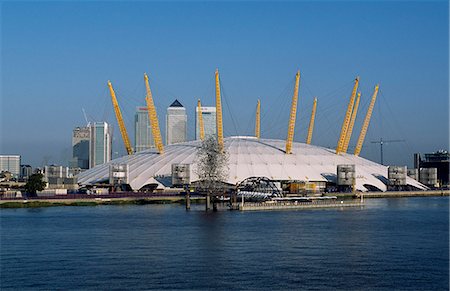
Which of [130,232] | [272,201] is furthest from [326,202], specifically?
[130,232]

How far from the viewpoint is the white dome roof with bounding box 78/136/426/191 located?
98812mm

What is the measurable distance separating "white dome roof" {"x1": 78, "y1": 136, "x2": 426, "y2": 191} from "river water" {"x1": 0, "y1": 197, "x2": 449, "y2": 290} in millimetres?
36538

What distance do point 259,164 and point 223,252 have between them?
61.8 meters

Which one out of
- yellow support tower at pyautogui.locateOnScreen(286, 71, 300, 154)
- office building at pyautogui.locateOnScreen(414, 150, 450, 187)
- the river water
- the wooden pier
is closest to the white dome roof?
yellow support tower at pyautogui.locateOnScreen(286, 71, 300, 154)

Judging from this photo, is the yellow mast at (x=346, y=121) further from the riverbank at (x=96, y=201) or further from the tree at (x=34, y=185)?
the tree at (x=34, y=185)

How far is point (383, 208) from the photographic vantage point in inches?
3031

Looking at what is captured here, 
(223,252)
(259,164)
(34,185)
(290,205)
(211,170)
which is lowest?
(223,252)

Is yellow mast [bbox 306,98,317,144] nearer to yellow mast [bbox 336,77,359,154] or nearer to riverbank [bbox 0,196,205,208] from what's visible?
yellow mast [bbox 336,77,359,154]

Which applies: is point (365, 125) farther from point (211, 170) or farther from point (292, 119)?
point (211, 170)

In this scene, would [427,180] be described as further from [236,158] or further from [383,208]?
[383,208]

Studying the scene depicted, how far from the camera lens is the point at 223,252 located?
3916cm

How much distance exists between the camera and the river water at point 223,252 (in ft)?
102

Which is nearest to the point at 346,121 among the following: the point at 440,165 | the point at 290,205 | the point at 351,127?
the point at 351,127

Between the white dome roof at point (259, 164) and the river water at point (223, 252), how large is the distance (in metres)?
36.5
